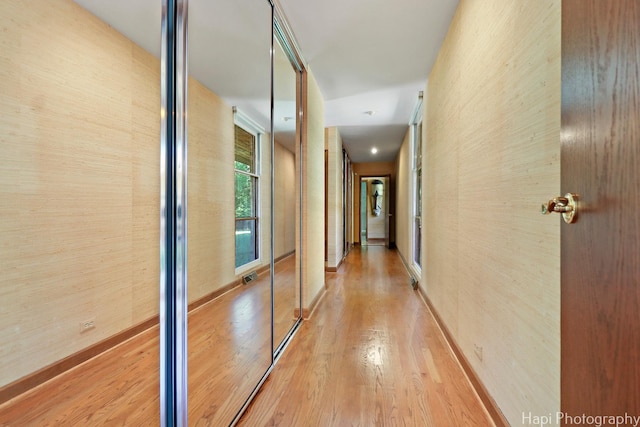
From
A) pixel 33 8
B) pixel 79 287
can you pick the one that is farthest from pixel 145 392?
pixel 33 8

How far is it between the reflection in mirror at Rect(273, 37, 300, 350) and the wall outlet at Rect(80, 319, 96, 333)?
1.24 m

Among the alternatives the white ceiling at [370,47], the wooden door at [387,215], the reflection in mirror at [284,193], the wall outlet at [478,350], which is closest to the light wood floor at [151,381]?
the reflection in mirror at [284,193]

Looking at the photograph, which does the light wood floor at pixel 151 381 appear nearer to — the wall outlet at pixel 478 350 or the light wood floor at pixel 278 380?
the light wood floor at pixel 278 380

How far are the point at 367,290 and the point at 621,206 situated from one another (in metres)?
3.41

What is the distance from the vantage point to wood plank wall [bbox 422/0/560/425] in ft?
3.29

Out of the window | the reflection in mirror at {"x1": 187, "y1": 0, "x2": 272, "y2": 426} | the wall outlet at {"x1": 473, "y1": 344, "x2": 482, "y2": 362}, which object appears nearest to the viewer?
the reflection in mirror at {"x1": 187, "y1": 0, "x2": 272, "y2": 426}

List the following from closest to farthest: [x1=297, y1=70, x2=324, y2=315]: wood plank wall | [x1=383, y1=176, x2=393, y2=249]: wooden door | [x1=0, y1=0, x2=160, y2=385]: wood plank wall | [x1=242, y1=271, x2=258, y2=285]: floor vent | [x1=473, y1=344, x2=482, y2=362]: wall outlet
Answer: [x1=0, y1=0, x2=160, y2=385]: wood plank wall, [x1=473, y1=344, x2=482, y2=362]: wall outlet, [x1=242, y1=271, x2=258, y2=285]: floor vent, [x1=297, y1=70, x2=324, y2=315]: wood plank wall, [x1=383, y1=176, x2=393, y2=249]: wooden door

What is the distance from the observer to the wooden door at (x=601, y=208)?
59 cm

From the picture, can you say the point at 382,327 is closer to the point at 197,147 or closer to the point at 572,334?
the point at 572,334

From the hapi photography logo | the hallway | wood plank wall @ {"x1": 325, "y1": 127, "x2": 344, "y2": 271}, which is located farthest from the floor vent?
wood plank wall @ {"x1": 325, "y1": 127, "x2": 344, "y2": 271}

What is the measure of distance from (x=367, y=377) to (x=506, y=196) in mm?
1335

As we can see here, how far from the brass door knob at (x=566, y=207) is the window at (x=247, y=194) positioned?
1476mm

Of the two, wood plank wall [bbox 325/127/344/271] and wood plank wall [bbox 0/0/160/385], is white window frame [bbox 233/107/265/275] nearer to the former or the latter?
wood plank wall [bbox 0/0/160/385]

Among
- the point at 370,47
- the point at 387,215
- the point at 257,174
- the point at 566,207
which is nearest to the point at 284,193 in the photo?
the point at 257,174
